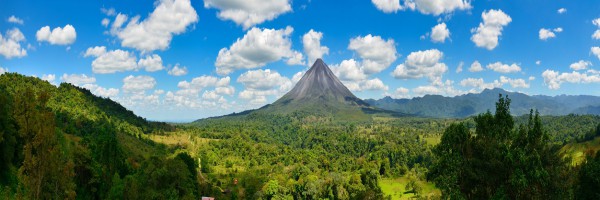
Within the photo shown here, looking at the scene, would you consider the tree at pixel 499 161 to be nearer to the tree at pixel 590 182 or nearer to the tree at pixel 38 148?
the tree at pixel 590 182

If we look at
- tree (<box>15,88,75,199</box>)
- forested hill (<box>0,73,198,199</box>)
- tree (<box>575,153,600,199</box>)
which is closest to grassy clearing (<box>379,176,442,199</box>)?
tree (<box>575,153,600,199</box>)

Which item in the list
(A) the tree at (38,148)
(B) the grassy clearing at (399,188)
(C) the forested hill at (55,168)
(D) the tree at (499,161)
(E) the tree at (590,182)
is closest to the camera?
(D) the tree at (499,161)

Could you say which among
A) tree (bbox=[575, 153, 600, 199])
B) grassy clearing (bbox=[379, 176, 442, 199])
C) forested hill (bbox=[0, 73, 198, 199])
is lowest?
grassy clearing (bbox=[379, 176, 442, 199])

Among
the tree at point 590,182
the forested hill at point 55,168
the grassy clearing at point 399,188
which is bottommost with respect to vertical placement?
the grassy clearing at point 399,188

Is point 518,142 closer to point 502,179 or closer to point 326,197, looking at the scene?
point 502,179

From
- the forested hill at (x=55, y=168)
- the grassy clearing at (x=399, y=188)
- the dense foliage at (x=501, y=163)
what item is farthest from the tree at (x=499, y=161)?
the grassy clearing at (x=399, y=188)

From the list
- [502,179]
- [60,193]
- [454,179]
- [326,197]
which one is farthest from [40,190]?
[326,197]

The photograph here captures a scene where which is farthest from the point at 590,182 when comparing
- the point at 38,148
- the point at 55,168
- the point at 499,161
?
the point at 38,148

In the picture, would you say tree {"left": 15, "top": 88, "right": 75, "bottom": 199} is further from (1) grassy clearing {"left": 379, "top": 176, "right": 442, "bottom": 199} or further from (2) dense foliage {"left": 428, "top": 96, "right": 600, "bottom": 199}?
(1) grassy clearing {"left": 379, "top": 176, "right": 442, "bottom": 199}

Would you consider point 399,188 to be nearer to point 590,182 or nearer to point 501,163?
point 590,182
